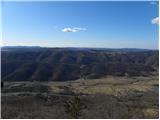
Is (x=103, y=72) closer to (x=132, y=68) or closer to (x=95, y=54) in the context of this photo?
(x=132, y=68)

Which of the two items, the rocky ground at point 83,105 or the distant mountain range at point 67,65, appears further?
the distant mountain range at point 67,65

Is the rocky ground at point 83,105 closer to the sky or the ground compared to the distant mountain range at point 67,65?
closer to the ground

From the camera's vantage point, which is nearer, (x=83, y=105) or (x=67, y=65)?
(x=83, y=105)

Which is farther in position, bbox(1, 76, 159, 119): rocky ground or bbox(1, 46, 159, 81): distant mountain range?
bbox(1, 46, 159, 81): distant mountain range

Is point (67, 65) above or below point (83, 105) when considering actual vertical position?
above

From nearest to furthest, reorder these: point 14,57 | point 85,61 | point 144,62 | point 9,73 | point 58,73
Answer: point 9,73
point 58,73
point 14,57
point 85,61
point 144,62

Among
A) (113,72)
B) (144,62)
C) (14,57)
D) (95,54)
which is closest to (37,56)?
(14,57)

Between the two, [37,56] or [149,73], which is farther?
[37,56]

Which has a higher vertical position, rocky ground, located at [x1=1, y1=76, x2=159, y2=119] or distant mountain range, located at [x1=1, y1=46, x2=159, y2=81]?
distant mountain range, located at [x1=1, y1=46, x2=159, y2=81]
